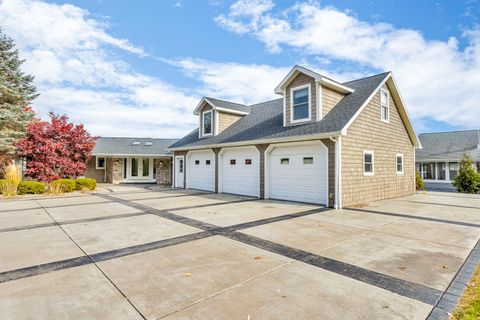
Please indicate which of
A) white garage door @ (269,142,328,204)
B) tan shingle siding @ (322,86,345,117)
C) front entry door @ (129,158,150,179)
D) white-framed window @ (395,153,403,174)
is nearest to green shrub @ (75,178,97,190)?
front entry door @ (129,158,150,179)

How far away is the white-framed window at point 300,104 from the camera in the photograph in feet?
35.6

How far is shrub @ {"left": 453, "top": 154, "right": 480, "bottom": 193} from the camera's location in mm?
15703

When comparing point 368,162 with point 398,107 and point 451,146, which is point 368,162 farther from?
point 451,146

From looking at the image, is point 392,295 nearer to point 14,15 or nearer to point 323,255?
point 323,255

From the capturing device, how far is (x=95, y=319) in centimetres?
254

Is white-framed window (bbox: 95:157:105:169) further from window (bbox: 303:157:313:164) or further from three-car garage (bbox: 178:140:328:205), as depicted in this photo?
window (bbox: 303:157:313:164)

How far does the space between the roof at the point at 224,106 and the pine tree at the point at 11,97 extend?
37.0 ft

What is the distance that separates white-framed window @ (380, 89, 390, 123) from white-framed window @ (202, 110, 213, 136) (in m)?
9.71

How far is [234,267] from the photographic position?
3.89 meters

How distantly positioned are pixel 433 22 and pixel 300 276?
48.8ft

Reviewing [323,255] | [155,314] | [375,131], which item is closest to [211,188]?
[375,131]

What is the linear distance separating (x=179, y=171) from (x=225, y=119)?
5.41 meters

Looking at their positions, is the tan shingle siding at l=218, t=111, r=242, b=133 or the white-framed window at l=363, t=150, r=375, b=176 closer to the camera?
the white-framed window at l=363, t=150, r=375, b=176

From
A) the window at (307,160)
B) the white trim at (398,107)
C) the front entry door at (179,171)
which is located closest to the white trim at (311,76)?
the white trim at (398,107)
